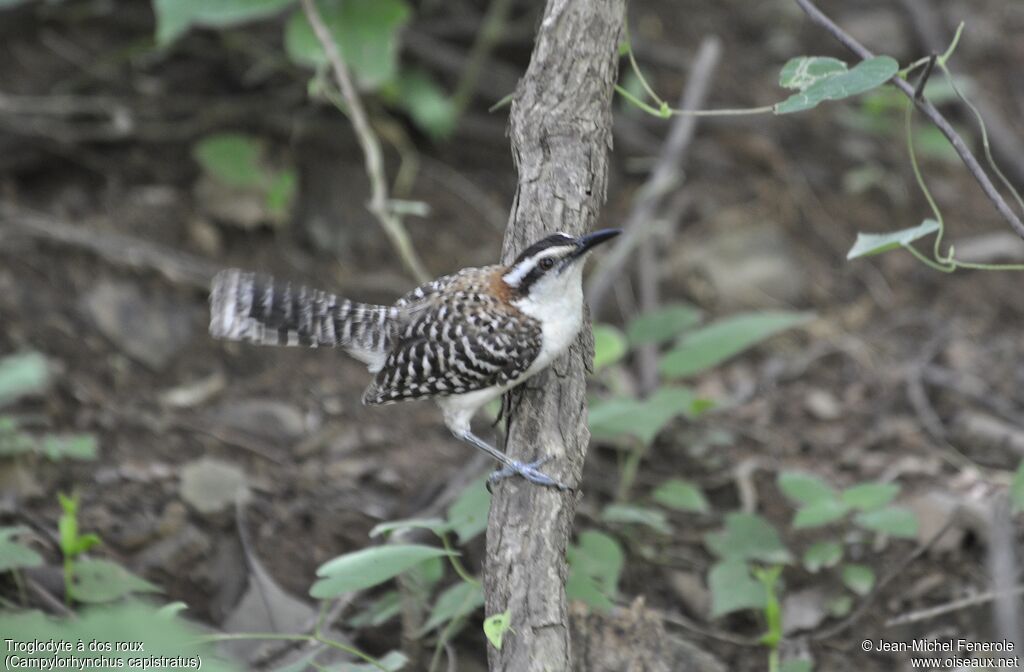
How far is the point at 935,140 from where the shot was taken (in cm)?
671

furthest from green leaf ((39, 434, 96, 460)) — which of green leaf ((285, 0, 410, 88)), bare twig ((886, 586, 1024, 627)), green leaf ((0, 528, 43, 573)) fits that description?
bare twig ((886, 586, 1024, 627))

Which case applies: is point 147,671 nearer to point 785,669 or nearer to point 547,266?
point 547,266

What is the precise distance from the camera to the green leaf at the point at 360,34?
4.84 metres

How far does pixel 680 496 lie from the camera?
13.4ft

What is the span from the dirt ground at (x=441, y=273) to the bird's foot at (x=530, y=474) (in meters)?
1.07

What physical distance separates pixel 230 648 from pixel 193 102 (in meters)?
3.26

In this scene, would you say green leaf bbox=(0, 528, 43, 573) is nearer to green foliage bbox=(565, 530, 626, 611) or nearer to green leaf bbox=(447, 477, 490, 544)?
green leaf bbox=(447, 477, 490, 544)

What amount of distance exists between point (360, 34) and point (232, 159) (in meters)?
1.03

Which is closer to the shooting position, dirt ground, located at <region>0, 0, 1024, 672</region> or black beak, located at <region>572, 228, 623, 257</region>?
black beak, located at <region>572, 228, 623, 257</region>

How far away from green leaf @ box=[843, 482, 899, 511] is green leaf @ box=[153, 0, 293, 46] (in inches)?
121

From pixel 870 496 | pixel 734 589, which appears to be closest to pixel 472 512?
pixel 734 589

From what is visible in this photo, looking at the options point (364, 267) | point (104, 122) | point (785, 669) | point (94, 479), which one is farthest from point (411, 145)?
point (785, 669)

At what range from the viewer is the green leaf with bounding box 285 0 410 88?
484cm

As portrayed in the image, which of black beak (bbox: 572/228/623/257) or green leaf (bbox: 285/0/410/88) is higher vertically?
green leaf (bbox: 285/0/410/88)
